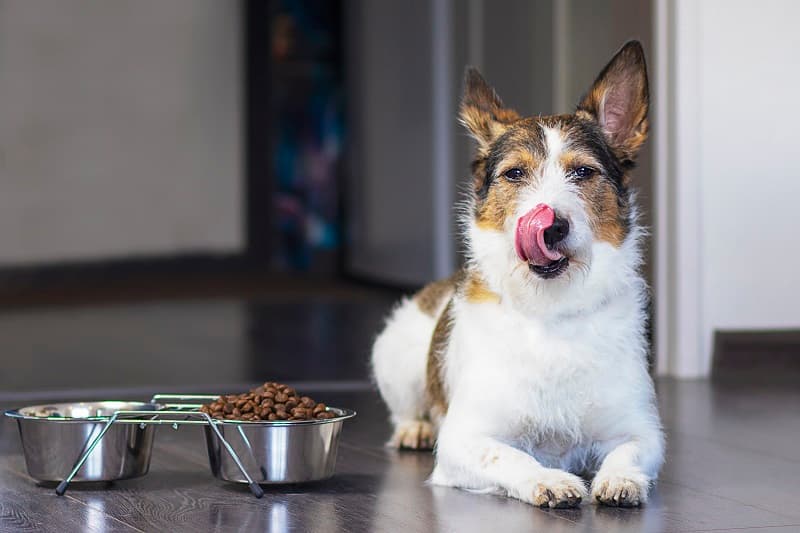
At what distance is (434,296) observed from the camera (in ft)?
11.9

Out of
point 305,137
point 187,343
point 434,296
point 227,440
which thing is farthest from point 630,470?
point 305,137

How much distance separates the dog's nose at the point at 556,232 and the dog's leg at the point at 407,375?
0.96 meters

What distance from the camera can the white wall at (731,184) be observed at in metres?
5.10

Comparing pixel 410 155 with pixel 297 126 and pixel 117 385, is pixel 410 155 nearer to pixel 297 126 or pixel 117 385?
pixel 297 126

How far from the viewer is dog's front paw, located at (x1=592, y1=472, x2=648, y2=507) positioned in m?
2.53

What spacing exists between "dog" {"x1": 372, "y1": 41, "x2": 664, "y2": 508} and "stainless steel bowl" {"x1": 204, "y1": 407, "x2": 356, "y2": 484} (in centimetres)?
29

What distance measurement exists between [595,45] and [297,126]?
717cm

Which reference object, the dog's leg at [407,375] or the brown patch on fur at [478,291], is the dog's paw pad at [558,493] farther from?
the dog's leg at [407,375]

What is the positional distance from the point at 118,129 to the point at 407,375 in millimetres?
8800

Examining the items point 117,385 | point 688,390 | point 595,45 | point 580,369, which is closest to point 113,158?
point 595,45

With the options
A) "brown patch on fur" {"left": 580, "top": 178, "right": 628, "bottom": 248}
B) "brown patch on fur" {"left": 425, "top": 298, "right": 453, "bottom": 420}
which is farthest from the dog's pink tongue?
"brown patch on fur" {"left": 425, "top": 298, "right": 453, "bottom": 420}

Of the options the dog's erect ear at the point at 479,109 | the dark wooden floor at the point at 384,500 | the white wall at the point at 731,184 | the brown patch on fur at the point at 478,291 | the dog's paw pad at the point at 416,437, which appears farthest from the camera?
the white wall at the point at 731,184

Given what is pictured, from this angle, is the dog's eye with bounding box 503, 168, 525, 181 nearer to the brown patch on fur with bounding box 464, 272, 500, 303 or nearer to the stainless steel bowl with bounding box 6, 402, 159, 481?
the brown patch on fur with bounding box 464, 272, 500, 303

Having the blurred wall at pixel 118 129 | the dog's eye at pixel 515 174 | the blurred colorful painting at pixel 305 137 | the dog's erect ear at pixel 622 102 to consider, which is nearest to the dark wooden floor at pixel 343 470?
the dog's eye at pixel 515 174
